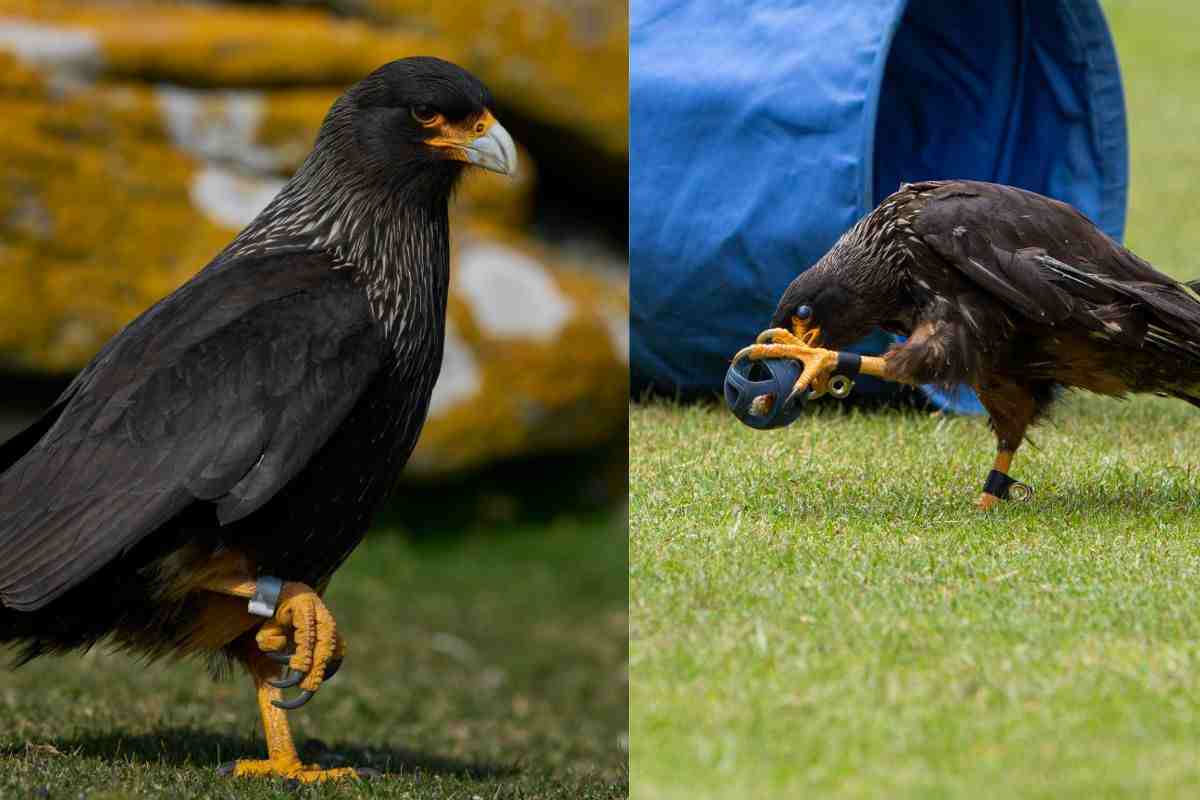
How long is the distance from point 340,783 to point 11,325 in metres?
5.44

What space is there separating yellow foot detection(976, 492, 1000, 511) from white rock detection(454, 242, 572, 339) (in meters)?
5.57

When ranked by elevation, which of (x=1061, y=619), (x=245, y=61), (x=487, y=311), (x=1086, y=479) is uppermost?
(x=1061, y=619)

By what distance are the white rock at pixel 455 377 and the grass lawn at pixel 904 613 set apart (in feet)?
14.9

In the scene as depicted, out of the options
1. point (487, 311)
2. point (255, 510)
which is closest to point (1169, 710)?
point (255, 510)

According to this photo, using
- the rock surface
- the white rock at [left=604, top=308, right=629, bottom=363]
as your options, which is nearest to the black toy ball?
the rock surface

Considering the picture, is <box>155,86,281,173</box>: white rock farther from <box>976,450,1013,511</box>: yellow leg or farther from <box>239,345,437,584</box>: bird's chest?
<box>976,450,1013,511</box>: yellow leg

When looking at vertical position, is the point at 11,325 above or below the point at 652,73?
below

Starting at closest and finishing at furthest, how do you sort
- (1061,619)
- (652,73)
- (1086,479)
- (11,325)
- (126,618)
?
(1061,619) → (126,618) → (1086,479) → (652,73) → (11,325)

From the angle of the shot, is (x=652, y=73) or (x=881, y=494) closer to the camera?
(x=881, y=494)

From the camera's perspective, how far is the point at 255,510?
372cm

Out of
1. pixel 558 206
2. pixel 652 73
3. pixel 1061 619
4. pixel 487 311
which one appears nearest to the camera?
pixel 1061 619

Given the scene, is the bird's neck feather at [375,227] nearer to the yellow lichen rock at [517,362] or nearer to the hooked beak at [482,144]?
the hooked beak at [482,144]

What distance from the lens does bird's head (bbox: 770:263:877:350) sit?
4.49 m

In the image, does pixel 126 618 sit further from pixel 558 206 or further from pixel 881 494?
pixel 558 206
